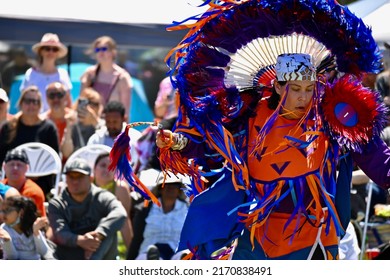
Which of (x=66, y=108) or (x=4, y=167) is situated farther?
(x=66, y=108)

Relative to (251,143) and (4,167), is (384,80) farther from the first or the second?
(251,143)

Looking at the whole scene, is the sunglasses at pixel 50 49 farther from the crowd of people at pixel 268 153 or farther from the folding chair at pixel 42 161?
the crowd of people at pixel 268 153

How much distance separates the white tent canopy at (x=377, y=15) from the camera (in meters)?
9.22

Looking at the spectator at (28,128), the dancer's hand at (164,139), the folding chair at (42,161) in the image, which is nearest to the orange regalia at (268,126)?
the dancer's hand at (164,139)

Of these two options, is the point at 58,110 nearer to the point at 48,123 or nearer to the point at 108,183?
the point at 48,123

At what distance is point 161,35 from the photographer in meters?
10.1

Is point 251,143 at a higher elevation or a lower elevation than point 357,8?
lower

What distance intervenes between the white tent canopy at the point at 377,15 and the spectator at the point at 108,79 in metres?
2.17

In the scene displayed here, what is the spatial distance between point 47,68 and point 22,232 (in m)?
2.61

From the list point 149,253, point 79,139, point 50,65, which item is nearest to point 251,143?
point 149,253

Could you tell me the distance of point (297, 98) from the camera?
5703 millimetres

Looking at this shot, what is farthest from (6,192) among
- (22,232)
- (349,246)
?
(349,246)

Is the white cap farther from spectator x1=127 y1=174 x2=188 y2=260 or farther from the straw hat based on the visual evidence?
the straw hat

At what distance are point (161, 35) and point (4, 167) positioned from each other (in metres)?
2.08
